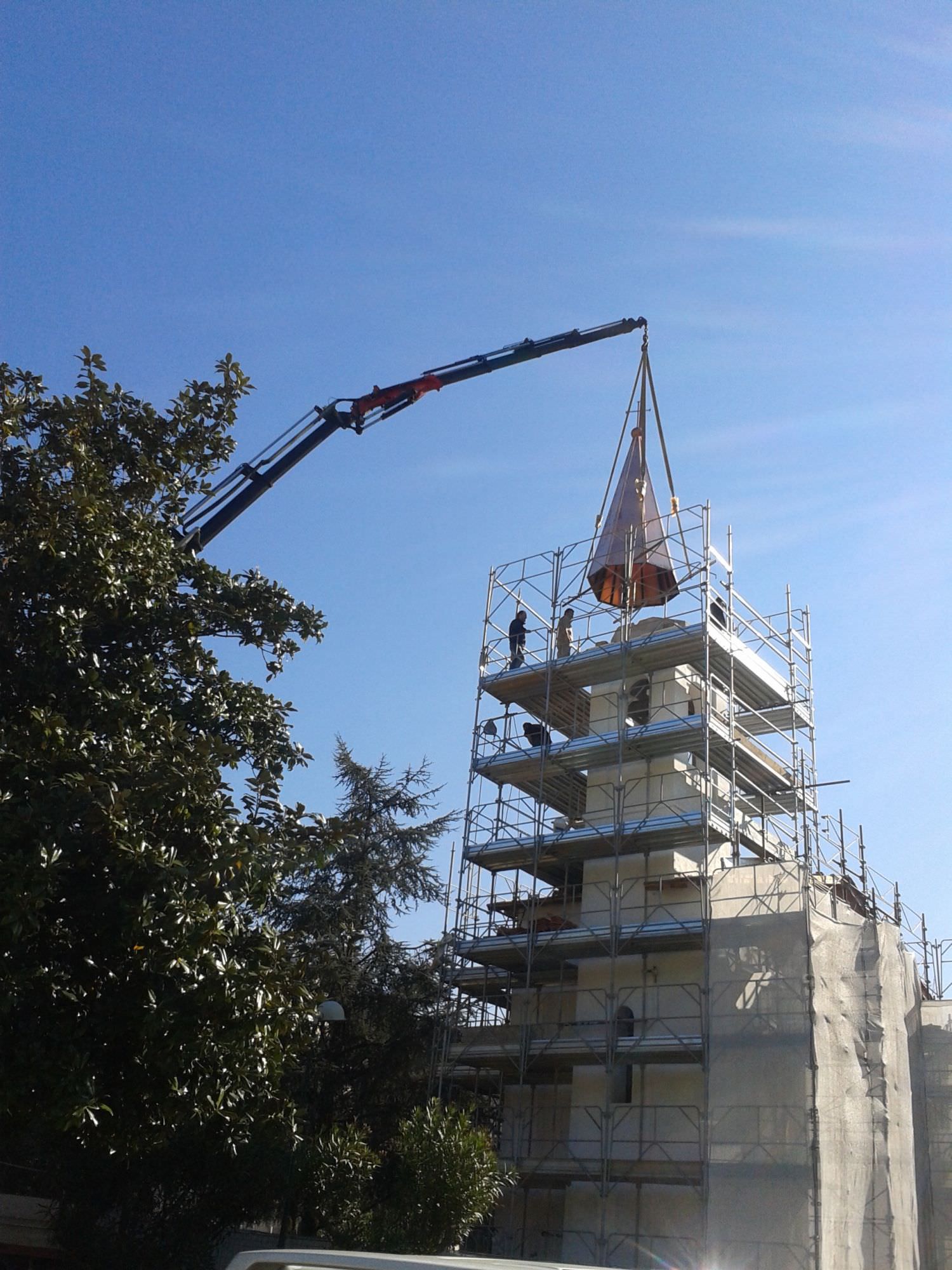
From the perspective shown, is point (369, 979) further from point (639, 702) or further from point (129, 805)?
point (129, 805)

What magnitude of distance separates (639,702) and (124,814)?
17094mm

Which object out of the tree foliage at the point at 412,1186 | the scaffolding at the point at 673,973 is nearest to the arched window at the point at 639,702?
the scaffolding at the point at 673,973

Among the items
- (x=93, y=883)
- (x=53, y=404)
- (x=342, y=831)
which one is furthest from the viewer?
(x=53, y=404)

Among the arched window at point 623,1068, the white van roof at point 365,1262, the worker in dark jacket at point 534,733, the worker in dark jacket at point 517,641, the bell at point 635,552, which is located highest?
the bell at point 635,552

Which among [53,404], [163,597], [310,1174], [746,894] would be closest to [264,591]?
[163,597]

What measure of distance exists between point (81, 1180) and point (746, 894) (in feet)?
41.8

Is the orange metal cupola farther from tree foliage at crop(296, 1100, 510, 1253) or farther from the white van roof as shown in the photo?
the white van roof

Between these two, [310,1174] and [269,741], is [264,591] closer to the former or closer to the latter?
[269,741]

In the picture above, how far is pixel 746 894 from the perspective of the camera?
2370 cm

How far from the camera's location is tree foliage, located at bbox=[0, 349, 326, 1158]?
12.6 m

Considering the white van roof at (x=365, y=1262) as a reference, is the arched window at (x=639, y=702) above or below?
above

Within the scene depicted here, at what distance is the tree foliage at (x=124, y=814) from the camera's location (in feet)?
41.4

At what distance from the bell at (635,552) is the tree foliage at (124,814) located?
48.1ft

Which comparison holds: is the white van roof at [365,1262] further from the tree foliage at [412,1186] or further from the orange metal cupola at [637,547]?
the orange metal cupola at [637,547]
